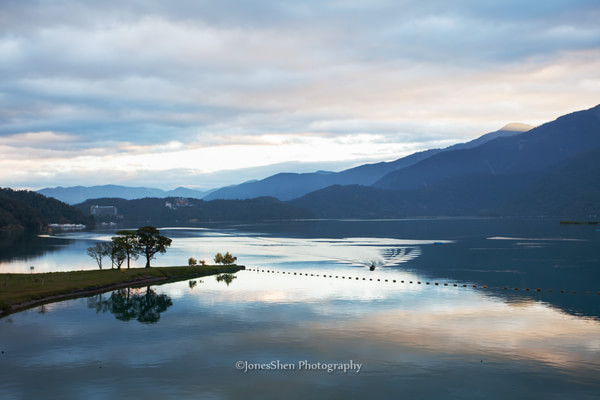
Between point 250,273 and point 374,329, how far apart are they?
6846cm

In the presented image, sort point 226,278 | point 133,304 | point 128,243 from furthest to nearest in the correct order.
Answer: point 128,243 → point 226,278 → point 133,304

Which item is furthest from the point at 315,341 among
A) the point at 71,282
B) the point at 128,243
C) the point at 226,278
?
the point at 128,243

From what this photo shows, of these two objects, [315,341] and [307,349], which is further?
[315,341]

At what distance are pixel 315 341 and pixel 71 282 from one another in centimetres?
6274

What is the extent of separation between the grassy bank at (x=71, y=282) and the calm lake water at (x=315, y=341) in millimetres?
4264

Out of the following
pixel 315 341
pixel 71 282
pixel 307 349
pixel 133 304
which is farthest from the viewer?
pixel 71 282

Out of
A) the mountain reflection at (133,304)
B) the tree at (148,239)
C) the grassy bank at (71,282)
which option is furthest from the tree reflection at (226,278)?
the mountain reflection at (133,304)

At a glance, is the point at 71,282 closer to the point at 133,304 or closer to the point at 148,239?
the point at 133,304

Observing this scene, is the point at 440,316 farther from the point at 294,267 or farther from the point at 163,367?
the point at 294,267

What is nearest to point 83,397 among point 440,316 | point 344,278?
point 440,316

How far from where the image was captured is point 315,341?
204 ft

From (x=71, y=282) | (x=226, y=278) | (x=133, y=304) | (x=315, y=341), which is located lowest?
(x=315, y=341)

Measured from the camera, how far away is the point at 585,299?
9319cm

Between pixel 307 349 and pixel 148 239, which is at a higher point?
pixel 148 239
